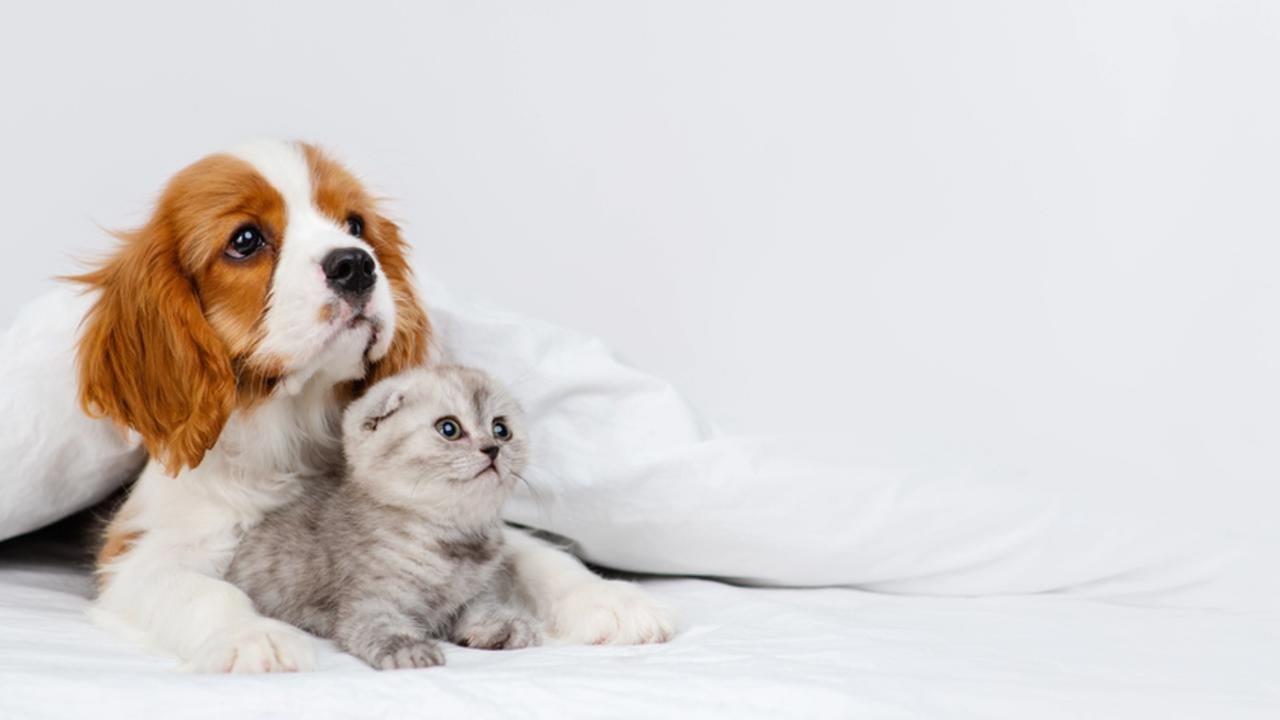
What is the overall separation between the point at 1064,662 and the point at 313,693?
3.83 feet

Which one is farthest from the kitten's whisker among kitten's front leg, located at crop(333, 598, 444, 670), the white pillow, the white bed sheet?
kitten's front leg, located at crop(333, 598, 444, 670)

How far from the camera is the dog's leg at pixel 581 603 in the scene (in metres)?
2.32

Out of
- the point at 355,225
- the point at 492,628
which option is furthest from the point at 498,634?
the point at 355,225

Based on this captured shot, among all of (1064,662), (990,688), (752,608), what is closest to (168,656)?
(752,608)

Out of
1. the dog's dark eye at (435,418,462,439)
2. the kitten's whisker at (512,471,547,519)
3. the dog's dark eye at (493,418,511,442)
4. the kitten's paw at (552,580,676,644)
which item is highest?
the dog's dark eye at (493,418,511,442)

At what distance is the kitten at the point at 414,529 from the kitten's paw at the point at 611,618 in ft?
0.23

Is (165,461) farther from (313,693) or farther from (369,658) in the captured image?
(313,693)

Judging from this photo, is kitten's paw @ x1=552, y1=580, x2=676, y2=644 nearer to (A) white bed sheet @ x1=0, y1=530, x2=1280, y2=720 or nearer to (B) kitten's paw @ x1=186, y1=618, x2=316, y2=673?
Result: (A) white bed sheet @ x1=0, y1=530, x2=1280, y2=720

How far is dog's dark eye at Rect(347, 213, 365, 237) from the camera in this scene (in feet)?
8.54

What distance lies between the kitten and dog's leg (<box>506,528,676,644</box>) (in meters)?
0.08

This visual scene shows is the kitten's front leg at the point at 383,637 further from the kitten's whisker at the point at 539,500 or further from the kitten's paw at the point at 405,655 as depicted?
the kitten's whisker at the point at 539,500

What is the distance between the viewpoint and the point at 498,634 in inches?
89.8

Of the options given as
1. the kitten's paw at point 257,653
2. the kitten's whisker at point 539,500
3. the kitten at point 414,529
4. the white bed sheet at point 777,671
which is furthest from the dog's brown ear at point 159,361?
the kitten's whisker at point 539,500

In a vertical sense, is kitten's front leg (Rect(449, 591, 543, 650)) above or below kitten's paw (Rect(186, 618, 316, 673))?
above
